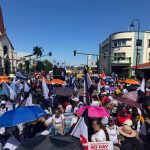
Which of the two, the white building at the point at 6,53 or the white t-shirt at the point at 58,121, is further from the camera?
the white building at the point at 6,53

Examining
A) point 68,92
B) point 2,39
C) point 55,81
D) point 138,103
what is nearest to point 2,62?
point 2,39

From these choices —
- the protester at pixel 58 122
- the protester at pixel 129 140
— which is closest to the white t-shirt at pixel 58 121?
the protester at pixel 58 122

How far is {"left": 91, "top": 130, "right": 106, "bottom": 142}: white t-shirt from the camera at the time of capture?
649 centimetres

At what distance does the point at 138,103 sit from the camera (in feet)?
28.3

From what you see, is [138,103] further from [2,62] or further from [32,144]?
[2,62]

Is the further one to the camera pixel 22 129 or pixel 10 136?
pixel 22 129

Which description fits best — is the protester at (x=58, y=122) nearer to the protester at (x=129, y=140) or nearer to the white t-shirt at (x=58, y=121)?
the white t-shirt at (x=58, y=121)

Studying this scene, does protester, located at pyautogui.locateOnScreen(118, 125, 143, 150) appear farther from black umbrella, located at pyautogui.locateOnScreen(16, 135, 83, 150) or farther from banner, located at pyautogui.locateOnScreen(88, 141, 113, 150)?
black umbrella, located at pyautogui.locateOnScreen(16, 135, 83, 150)

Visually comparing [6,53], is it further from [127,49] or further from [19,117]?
[19,117]

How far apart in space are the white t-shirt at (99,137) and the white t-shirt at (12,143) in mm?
1545

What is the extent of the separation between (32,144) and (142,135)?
292cm

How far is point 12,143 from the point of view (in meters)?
6.11

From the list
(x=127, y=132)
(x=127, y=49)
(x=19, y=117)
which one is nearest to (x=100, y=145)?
(x=127, y=132)

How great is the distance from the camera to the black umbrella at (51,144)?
414 cm
